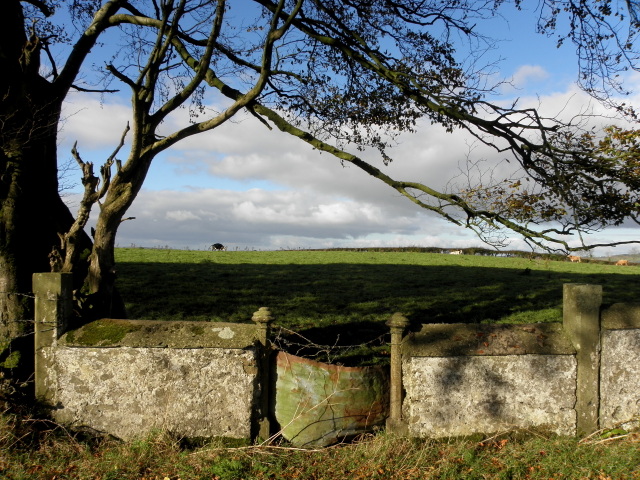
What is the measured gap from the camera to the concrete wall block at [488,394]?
5984mm

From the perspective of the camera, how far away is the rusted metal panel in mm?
5953

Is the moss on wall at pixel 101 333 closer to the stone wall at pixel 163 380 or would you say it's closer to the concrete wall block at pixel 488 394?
the stone wall at pixel 163 380

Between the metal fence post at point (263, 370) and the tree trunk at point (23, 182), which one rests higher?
the tree trunk at point (23, 182)

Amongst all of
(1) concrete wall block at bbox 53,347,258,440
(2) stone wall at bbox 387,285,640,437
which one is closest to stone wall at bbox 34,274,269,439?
(1) concrete wall block at bbox 53,347,258,440

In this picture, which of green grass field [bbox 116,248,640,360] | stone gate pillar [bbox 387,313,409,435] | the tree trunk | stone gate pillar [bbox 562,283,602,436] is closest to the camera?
stone gate pillar [bbox 387,313,409,435]

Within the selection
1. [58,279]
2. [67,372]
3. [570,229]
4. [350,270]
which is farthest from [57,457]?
[350,270]

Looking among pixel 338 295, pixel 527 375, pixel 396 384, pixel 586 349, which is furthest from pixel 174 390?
pixel 338 295

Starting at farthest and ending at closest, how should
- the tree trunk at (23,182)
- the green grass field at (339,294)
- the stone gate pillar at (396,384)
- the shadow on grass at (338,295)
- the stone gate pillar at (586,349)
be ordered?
the green grass field at (339,294) → the shadow on grass at (338,295) → the tree trunk at (23,182) → the stone gate pillar at (586,349) → the stone gate pillar at (396,384)

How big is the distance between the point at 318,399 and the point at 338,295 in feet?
27.2

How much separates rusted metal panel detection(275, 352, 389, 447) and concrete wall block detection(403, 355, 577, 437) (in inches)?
23.8

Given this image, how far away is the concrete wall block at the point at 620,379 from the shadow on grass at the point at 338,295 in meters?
4.29

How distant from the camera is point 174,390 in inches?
229

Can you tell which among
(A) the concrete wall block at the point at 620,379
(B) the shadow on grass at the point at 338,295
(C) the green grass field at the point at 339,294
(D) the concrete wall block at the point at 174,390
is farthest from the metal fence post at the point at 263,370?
(A) the concrete wall block at the point at 620,379

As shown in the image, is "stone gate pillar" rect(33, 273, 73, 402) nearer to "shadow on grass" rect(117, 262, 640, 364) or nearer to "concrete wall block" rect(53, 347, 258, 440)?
"concrete wall block" rect(53, 347, 258, 440)
